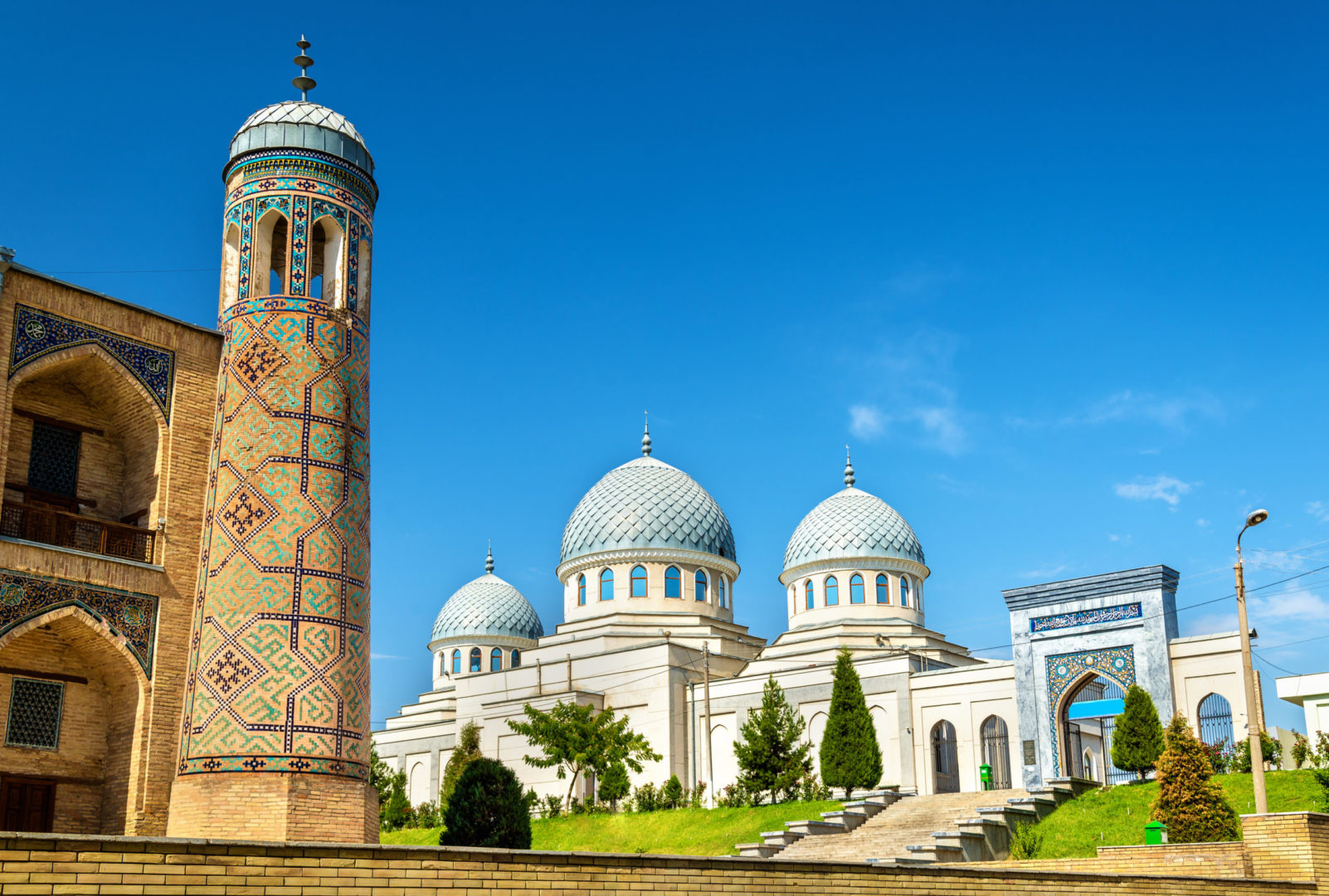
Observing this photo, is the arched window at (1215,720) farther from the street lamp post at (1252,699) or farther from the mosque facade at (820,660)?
the street lamp post at (1252,699)

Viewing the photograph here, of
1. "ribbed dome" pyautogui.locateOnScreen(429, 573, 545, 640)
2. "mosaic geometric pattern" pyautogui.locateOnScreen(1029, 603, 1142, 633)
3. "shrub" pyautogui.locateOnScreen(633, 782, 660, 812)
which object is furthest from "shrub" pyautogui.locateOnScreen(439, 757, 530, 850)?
"ribbed dome" pyautogui.locateOnScreen(429, 573, 545, 640)

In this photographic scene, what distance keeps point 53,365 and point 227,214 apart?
262cm

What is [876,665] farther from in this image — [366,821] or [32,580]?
[32,580]

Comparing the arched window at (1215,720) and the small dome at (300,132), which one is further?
the arched window at (1215,720)

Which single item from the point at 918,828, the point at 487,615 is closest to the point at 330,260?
the point at 918,828

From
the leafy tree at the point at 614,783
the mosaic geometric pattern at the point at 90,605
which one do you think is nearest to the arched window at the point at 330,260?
the mosaic geometric pattern at the point at 90,605

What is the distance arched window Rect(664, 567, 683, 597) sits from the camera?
31.0m

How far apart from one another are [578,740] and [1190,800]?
458 inches

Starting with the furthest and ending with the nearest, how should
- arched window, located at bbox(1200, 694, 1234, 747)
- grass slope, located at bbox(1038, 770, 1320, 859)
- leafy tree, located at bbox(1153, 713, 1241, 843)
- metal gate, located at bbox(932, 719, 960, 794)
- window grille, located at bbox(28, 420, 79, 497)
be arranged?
metal gate, located at bbox(932, 719, 960, 794) → arched window, located at bbox(1200, 694, 1234, 747) → grass slope, located at bbox(1038, 770, 1320, 859) → leafy tree, located at bbox(1153, 713, 1241, 843) → window grille, located at bbox(28, 420, 79, 497)

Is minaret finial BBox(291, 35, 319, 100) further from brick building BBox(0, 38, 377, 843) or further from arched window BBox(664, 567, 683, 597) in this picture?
arched window BBox(664, 567, 683, 597)

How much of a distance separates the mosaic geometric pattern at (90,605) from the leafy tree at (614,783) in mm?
12145

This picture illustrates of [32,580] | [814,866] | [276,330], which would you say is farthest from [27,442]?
[814,866]

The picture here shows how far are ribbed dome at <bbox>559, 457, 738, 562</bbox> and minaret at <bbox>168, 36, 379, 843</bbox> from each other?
16853 millimetres

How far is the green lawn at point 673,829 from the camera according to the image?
19.5 m
